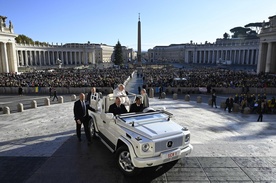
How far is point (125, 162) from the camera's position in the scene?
16.3 feet

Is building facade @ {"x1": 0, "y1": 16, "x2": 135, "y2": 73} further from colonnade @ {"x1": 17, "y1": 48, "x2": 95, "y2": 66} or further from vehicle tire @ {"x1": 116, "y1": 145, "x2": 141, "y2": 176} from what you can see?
vehicle tire @ {"x1": 116, "y1": 145, "x2": 141, "y2": 176}

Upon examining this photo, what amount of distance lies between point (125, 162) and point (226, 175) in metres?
2.47

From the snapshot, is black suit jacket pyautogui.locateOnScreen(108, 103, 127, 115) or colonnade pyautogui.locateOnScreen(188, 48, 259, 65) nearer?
black suit jacket pyautogui.locateOnScreen(108, 103, 127, 115)

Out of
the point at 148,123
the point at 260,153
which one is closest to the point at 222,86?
the point at 260,153

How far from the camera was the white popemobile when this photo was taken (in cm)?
454

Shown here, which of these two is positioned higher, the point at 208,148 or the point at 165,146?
the point at 165,146

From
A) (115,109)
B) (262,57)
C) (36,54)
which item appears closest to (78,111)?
(115,109)

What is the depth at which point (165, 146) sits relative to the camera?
469 centimetres

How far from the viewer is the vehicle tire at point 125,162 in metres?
4.79

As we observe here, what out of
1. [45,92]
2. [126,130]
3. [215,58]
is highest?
[215,58]

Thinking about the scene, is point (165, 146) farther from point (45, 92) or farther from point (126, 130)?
point (45, 92)

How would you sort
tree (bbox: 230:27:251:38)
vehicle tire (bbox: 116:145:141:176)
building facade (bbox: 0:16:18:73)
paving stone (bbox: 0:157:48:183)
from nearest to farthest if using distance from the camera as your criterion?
vehicle tire (bbox: 116:145:141:176), paving stone (bbox: 0:157:48:183), building facade (bbox: 0:16:18:73), tree (bbox: 230:27:251:38)

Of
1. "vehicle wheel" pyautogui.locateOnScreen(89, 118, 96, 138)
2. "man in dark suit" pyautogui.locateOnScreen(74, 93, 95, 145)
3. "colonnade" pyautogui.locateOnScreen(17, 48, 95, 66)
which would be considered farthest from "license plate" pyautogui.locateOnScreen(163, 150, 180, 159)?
"colonnade" pyautogui.locateOnScreen(17, 48, 95, 66)

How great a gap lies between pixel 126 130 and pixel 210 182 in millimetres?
2286
